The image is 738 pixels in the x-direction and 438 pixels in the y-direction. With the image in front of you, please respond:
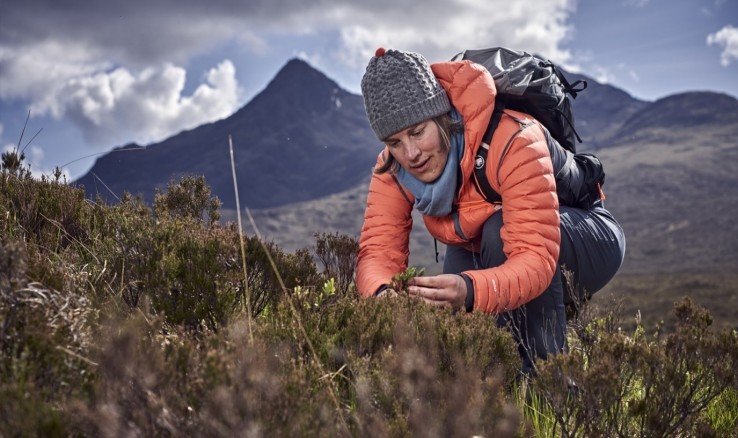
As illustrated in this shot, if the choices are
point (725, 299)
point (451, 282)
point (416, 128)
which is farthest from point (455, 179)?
point (725, 299)

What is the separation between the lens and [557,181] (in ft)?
13.4

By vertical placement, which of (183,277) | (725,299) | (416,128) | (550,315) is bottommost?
(725,299)

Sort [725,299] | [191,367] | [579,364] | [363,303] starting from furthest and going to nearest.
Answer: [725,299]
[363,303]
[579,364]
[191,367]

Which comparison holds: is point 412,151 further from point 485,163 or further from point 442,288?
point 442,288

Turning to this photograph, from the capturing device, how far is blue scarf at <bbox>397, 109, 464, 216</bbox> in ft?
12.5

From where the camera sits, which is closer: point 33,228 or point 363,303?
point 363,303

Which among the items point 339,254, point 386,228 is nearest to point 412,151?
point 386,228

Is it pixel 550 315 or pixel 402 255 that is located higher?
pixel 402 255

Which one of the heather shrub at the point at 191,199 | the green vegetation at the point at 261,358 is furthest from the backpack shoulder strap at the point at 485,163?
the heather shrub at the point at 191,199

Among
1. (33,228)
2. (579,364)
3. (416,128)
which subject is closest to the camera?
(579,364)

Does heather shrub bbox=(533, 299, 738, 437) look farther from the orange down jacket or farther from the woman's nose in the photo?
the woman's nose

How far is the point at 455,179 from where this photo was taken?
12.6 feet

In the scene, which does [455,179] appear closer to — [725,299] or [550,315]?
[550,315]

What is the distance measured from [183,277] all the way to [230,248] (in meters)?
0.34
